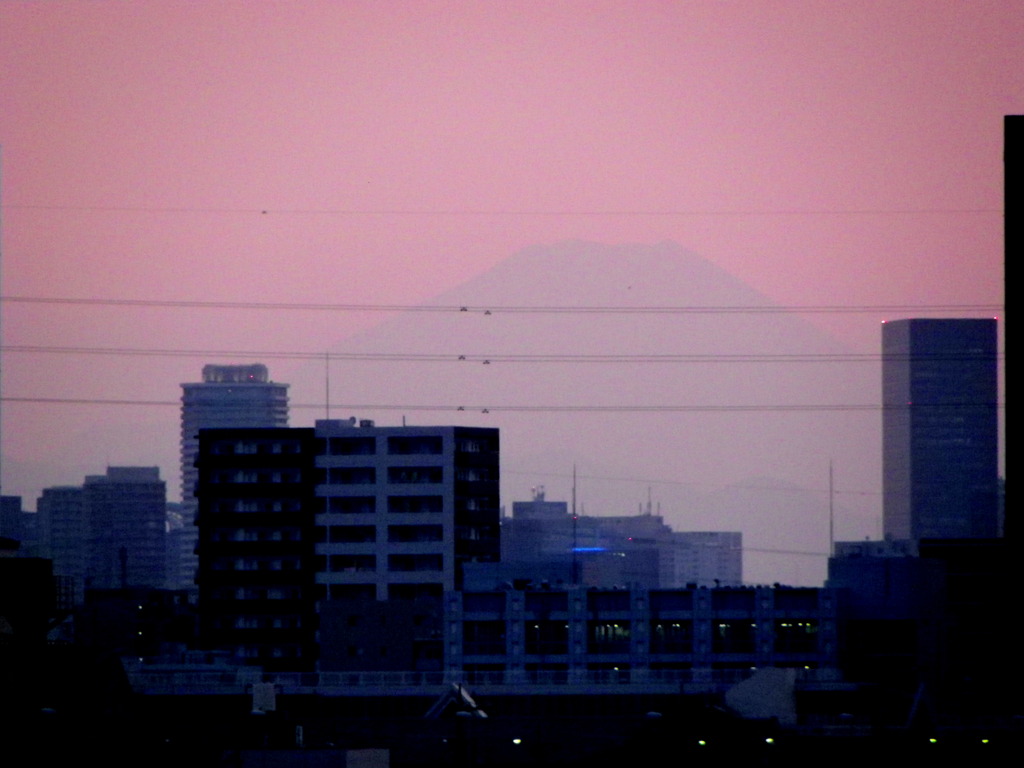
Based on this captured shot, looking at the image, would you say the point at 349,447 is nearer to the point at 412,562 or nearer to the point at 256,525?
the point at 256,525

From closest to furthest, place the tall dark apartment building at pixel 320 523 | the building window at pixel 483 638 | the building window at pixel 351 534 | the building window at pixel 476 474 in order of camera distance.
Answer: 1. the building window at pixel 483 638
2. the tall dark apartment building at pixel 320 523
3. the building window at pixel 351 534
4. the building window at pixel 476 474

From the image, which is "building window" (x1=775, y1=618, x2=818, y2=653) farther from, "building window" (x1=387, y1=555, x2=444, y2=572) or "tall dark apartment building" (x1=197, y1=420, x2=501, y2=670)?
"building window" (x1=387, y1=555, x2=444, y2=572)

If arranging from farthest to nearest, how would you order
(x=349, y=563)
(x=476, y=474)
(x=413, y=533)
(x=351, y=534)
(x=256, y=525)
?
(x=476, y=474), (x=413, y=533), (x=351, y=534), (x=349, y=563), (x=256, y=525)

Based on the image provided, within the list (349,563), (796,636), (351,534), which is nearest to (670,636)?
(796,636)

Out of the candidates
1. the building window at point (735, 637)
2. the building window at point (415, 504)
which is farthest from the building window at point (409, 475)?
the building window at point (735, 637)

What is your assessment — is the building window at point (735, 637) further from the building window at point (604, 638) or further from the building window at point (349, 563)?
the building window at point (349, 563)

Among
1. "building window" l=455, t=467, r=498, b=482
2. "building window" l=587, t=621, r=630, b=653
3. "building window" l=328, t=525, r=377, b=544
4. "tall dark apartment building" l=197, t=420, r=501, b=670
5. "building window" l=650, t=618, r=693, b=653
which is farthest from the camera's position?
"building window" l=455, t=467, r=498, b=482

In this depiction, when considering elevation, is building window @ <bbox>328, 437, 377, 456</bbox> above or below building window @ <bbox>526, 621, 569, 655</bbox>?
above

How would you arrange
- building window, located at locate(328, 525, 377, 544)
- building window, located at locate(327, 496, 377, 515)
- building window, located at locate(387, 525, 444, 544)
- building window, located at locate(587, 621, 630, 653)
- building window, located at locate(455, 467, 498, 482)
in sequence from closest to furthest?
1. building window, located at locate(587, 621, 630, 653)
2. building window, located at locate(327, 496, 377, 515)
3. building window, located at locate(328, 525, 377, 544)
4. building window, located at locate(387, 525, 444, 544)
5. building window, located at locate(455, 467, 498, 482)

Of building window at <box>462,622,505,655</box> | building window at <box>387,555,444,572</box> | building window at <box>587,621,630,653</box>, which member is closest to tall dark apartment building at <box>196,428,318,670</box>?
building window at <box>387,555,444,572</box>

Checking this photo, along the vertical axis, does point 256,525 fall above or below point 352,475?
below

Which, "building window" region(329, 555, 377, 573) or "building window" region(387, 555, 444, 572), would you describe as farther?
"building window" region(387, 555, 444, 572)

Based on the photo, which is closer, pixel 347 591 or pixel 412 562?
pixel 347 591

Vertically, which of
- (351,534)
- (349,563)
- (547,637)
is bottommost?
(547,637)
